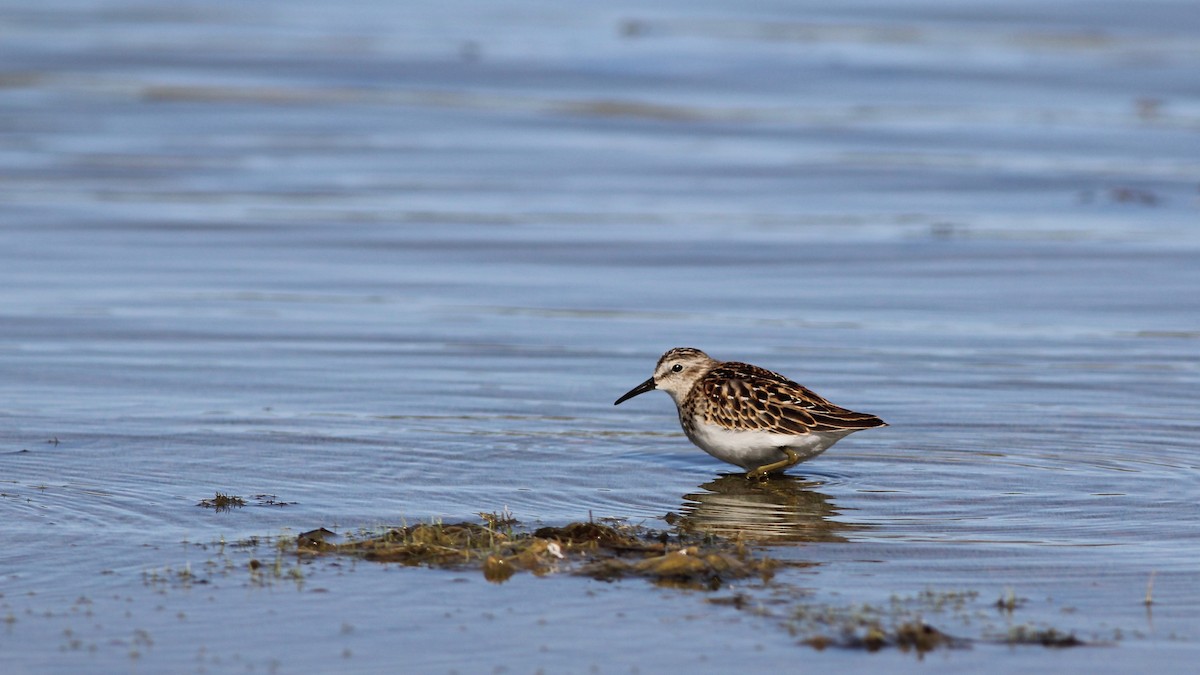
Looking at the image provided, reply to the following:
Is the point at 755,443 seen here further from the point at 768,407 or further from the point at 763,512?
the point at 763,512

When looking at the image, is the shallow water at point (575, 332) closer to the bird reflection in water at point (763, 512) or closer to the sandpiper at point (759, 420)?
the bird reflection in water at point (763, 512)

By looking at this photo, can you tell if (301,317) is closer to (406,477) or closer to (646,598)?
(406,477)

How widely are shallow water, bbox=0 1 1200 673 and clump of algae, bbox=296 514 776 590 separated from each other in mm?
152

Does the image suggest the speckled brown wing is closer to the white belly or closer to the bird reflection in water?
the white belly

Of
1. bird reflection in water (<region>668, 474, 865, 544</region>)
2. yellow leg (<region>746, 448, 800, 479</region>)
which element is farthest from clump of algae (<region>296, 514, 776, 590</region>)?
yellow leg (<region>746, 448, 800, 479</region>)

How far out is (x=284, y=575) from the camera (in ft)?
21.4

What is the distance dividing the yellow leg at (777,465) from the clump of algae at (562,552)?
1.77 m

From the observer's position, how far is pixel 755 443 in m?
8.85

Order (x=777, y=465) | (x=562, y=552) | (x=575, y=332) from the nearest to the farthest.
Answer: (x=562, y=552), (x=777, y=465), (x=575, y=332)

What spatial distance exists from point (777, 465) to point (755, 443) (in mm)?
259

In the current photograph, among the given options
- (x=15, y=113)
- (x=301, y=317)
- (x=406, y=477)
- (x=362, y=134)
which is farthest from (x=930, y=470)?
(x=15, y=113)

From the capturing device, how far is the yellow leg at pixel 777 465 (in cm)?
892

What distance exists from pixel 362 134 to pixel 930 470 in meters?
13.4

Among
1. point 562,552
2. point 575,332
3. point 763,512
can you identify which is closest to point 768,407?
point 763,512
